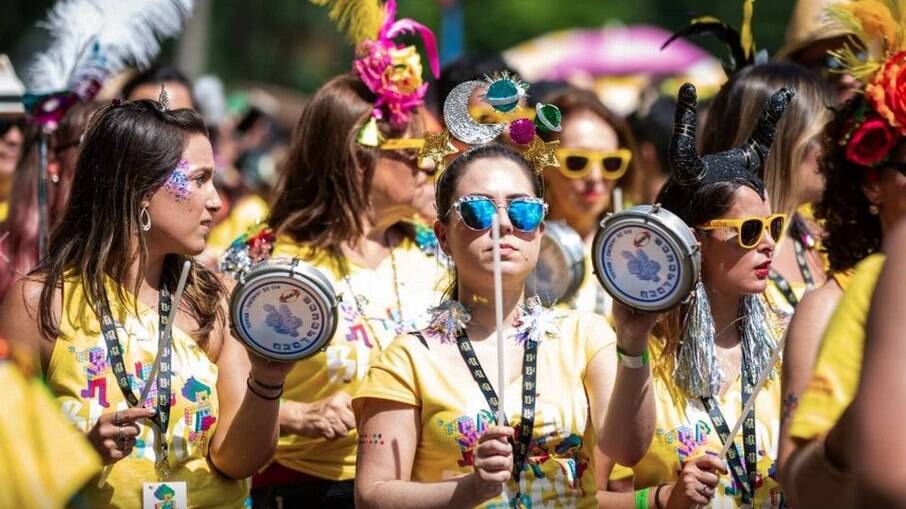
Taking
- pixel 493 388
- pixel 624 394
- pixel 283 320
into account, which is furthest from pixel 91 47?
pixel 624 394

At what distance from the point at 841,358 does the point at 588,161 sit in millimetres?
4398

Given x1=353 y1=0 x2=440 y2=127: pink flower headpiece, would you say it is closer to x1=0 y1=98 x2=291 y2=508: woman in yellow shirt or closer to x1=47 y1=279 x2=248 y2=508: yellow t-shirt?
x1=0 y1=98 x2=291 y2=508: woman in yellow shirt

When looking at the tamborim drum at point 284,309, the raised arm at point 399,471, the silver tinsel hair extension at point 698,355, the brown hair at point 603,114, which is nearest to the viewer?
the raised arm at point 399,471

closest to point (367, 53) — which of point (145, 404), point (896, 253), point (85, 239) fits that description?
point (85, 239)

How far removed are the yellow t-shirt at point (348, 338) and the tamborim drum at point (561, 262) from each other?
0.43 metres

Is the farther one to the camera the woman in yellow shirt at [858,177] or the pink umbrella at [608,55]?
the pink umbrella at [608,55]

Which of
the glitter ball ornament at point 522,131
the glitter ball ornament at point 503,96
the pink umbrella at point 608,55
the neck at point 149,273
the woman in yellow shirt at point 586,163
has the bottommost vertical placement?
the neck at point 149,273

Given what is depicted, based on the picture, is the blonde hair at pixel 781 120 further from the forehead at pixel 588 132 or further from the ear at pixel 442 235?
the ear at pixel 442 235

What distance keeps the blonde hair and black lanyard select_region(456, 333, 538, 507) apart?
1.79 meters

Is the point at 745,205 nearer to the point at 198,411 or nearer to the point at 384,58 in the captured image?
the point at 198,411

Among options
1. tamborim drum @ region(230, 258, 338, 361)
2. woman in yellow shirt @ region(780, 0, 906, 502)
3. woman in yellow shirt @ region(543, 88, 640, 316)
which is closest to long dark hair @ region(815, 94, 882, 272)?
woman in yellow shirt @ region(780, 0, 906, 502)

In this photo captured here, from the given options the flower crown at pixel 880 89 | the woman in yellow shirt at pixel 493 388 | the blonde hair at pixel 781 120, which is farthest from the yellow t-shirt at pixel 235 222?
the flower crown at pixel 880 89

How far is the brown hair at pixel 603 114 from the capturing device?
7.36 m

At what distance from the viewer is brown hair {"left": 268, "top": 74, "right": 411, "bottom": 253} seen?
6.06 m
